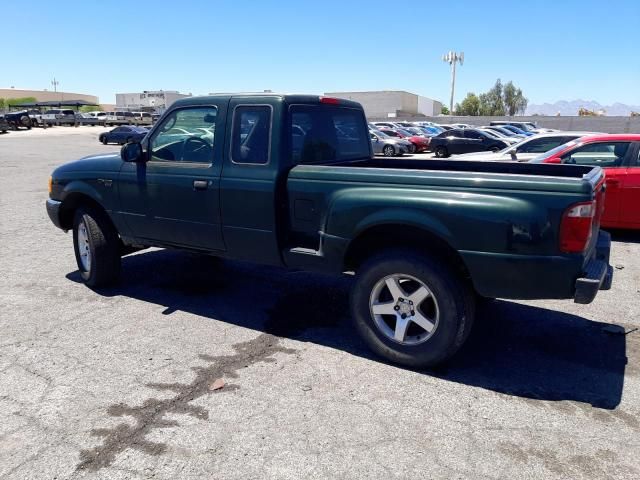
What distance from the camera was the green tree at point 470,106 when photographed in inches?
4058

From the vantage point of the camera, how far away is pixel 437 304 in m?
3.73

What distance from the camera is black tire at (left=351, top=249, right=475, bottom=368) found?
3693mm

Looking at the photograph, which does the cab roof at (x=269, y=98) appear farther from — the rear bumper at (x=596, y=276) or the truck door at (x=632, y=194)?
the truck door at (x=632, y=194)

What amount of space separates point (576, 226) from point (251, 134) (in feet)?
8.45

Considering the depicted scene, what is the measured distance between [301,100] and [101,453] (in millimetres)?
3047

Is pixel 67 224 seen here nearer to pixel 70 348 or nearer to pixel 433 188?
pixel 70 348

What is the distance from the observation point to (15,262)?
686 cm

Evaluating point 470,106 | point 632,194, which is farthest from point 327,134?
point 470,106

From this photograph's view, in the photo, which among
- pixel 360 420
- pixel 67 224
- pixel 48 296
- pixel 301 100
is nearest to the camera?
pixel 360 420

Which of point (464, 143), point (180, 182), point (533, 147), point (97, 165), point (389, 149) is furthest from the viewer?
point (389, 149)

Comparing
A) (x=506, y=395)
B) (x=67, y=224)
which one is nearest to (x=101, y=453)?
(x=506, y=395)

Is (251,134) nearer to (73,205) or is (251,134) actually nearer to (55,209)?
(73,205)

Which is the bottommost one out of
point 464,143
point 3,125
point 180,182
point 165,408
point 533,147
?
point 165,408

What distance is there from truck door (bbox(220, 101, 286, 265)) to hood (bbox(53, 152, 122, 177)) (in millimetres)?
1482
